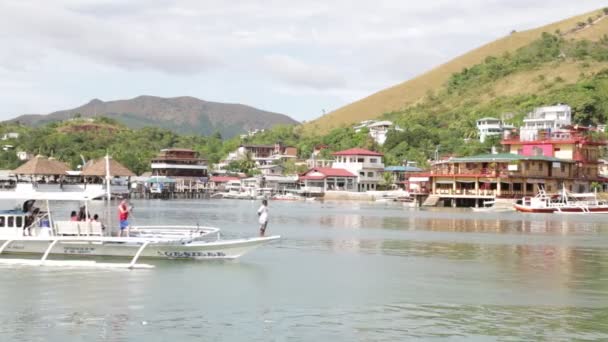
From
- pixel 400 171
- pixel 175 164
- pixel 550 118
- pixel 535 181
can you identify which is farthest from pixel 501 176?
pixel 175 164

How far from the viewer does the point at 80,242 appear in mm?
25359

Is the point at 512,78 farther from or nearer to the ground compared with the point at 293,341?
farther from the ground

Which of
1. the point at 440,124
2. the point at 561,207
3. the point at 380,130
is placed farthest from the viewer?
the point at 440,124

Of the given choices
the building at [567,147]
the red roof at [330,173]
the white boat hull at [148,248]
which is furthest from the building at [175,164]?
the white boat hull at [148,248]

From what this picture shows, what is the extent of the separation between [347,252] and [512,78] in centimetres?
14704

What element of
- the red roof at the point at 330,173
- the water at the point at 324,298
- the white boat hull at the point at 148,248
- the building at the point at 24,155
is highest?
the building at the point at 24,155

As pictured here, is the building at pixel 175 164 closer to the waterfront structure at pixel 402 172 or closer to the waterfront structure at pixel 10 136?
the waterfront structure at pixel 402 172

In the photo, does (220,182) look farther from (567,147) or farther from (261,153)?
(567,147)

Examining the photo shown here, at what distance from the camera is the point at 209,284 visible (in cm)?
2173

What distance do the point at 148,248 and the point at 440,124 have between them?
12744 cm

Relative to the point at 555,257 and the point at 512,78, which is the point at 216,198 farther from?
the point at 555,257

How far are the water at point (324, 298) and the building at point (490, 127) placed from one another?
9069 centimetres

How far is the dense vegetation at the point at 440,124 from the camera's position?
416ft

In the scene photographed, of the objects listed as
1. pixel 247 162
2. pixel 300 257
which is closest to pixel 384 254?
pixel 300 257
